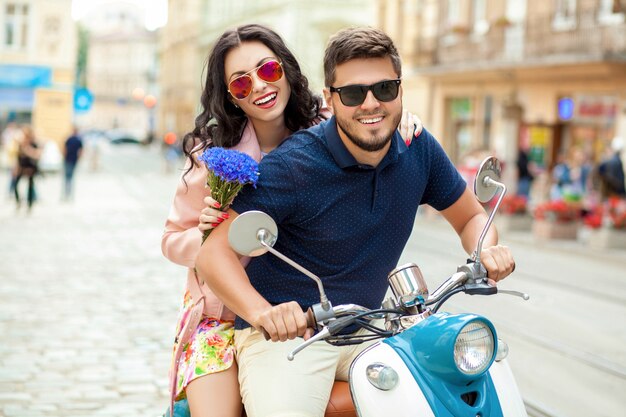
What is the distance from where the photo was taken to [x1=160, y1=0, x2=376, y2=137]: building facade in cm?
4662

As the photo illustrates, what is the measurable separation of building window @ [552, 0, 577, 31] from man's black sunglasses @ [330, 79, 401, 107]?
2388cm

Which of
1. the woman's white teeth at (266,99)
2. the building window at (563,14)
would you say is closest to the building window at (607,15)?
the building window at (563,14)

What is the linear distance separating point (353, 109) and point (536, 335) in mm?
5653

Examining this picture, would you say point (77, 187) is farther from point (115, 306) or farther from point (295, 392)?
point (295, 392)

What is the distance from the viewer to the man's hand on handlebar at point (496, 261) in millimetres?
2963

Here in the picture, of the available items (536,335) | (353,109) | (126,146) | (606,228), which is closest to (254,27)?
(353,109)

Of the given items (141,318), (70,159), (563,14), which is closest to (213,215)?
(141,318)

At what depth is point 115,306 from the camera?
925 cm

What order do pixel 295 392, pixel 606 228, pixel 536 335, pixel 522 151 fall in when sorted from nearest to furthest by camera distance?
pixel 295 392 < pixel 536 335 < pixel 606 228 < pixel 522 151

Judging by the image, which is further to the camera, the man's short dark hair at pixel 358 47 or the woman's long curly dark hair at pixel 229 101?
the woman's long curly dark hair at pixel 229 101

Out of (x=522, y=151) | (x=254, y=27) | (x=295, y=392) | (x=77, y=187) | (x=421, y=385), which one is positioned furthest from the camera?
(x=77, y=187)

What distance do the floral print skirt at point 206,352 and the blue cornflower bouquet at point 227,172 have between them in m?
0.56

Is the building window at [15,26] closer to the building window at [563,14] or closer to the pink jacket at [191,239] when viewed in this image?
the building window at [563,14]

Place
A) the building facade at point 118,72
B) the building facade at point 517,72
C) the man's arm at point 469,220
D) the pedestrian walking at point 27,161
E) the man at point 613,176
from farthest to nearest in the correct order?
the building facade at point 118,72 < the building facade at point 517,72 < the pedestrian walking at point 27,161 < the man at point 613,176 < the man's arm at point 469,220
